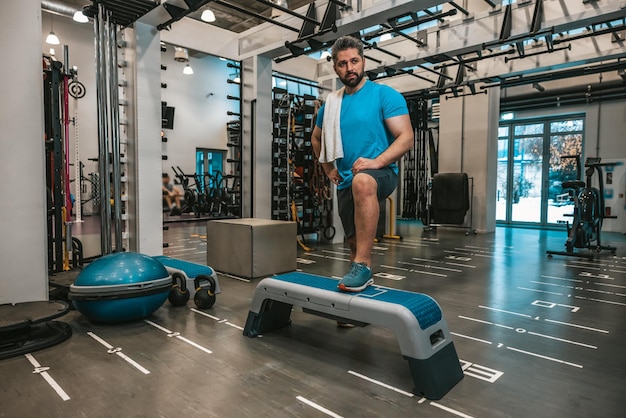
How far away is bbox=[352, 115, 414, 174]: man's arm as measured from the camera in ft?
6.94

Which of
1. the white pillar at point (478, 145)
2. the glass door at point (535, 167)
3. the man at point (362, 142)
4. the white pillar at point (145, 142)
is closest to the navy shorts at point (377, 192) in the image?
the man at point (362, 142)

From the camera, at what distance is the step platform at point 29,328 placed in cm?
225

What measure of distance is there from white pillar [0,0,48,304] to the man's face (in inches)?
89.4

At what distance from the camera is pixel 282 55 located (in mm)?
5707

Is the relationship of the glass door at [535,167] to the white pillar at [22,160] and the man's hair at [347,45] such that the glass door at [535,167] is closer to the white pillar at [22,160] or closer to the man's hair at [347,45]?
the man's hair at [347,45]

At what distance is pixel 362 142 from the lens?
86.4 inches

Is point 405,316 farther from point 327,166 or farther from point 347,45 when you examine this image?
point 347,45

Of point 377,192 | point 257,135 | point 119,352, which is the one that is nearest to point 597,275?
point 377,192

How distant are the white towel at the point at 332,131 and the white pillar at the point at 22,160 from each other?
2.16 meters

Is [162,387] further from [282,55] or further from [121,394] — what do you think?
[282,55]

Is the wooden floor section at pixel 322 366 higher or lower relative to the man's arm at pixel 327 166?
lower

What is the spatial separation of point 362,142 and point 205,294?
1782mm

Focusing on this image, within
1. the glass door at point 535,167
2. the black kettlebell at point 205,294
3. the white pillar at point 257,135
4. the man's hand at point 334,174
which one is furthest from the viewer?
the glass door at point 535,167

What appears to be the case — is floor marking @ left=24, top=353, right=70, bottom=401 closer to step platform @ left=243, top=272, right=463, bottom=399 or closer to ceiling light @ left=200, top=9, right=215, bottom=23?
step platform @ left=243, top=272, right=463, bottom=399
